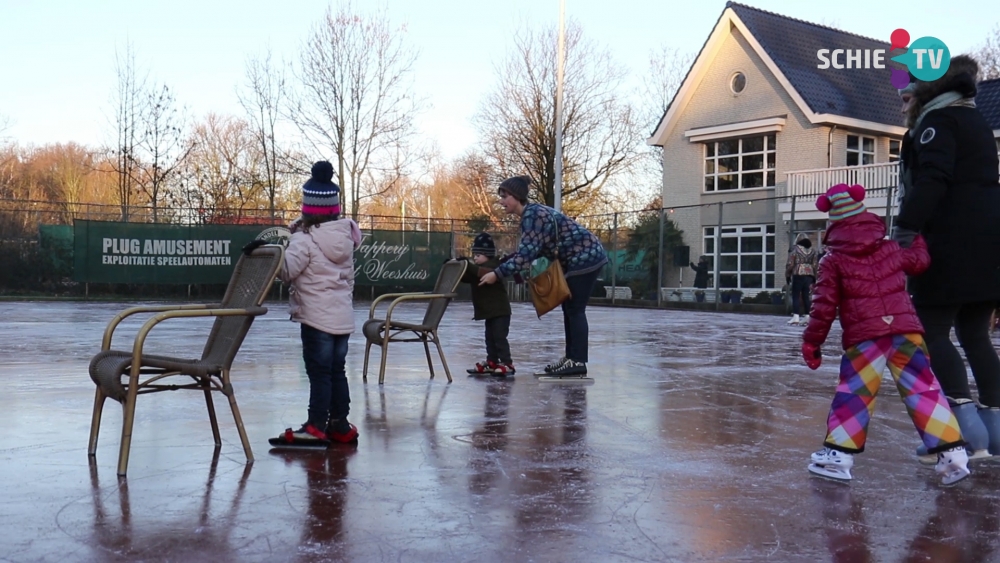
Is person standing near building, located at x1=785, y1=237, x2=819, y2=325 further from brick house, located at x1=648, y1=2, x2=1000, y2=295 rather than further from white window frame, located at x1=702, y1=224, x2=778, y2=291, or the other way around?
brick house, located at x1=648, y1=2, x2=1000, y2=295

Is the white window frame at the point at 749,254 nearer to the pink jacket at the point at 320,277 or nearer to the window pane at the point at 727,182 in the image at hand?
the window pane at the point at 727,182

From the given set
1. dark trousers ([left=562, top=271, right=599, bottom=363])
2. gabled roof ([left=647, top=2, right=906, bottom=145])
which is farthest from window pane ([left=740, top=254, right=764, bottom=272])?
dark trousers ([left=562, top=271, right=599, bottom=363])

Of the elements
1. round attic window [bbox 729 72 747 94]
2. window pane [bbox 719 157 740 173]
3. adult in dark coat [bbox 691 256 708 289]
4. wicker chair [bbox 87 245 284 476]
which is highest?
round attic window [bbox 729 72 747 94]

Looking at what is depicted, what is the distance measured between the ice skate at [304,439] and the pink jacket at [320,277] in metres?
0.49

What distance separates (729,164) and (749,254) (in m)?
8.99

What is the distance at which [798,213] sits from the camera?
83.8ft

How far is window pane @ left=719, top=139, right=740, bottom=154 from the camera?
34188 mm

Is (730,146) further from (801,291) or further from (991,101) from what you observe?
(801,291)

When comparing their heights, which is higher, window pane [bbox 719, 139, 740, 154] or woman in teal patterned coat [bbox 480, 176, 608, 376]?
window pane [bbox 719, 139, 740, 154]

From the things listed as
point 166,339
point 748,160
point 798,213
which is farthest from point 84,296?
point 748,160

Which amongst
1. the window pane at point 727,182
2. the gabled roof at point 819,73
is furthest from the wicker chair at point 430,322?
the window pane at point 727,182

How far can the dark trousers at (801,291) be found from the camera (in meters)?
18.0

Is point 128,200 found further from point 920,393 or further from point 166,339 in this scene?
point 920,393

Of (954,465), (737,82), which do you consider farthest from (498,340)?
(737,82)
